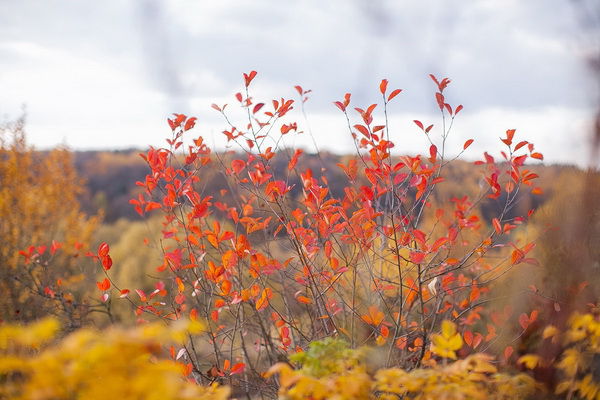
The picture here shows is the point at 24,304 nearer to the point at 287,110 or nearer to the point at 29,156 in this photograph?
the point at 29,156

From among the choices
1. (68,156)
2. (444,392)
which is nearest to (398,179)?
(444,392)

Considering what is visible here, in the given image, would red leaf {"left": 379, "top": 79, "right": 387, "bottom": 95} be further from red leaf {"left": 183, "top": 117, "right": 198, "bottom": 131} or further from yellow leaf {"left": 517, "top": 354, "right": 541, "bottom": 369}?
yellow leaf {"left": 517, "top": 354, "right": 541, "bottom": 369}

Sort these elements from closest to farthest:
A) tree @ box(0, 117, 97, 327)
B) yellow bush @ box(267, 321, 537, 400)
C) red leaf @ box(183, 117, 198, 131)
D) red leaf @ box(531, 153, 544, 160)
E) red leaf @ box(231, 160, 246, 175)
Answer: yellow bush @ box(267, 321, 537, 400) → red leaf @ box(531, 153, 544, 160) → red leaf @ box(231, 160, 246, 175) → red leaf @ box(183, 117, 198, 131) → tree @ box(0, 117, 97, 327)

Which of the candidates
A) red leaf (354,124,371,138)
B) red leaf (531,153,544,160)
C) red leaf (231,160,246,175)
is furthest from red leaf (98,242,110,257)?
red leaf (531,153,544,160)

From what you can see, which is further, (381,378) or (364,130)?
(364,130)

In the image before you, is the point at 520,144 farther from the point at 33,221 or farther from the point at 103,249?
the point at 33,221

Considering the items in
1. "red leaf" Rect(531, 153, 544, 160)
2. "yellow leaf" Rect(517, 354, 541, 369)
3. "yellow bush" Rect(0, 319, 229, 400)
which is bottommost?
"yellow leaf" Rect(517, 354, 541, 369)

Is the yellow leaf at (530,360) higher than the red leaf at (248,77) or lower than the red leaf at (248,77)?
lower

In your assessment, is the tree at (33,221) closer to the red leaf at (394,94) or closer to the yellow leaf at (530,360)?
the red leaf at (394,94)

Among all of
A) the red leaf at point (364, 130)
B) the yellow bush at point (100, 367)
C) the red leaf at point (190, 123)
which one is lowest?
the yellow bush at point (100, 367)

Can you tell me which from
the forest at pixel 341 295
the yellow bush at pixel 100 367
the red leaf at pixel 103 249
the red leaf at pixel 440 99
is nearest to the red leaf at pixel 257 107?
the forest at pixel 341 295

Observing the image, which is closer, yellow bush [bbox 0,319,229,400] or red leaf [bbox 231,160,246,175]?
yellow bush [bbox 0,319,229,400]

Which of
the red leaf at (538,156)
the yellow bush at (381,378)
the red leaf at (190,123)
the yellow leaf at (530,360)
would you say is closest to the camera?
the yellow bush at (381,378)

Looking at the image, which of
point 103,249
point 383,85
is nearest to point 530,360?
point 383,85
